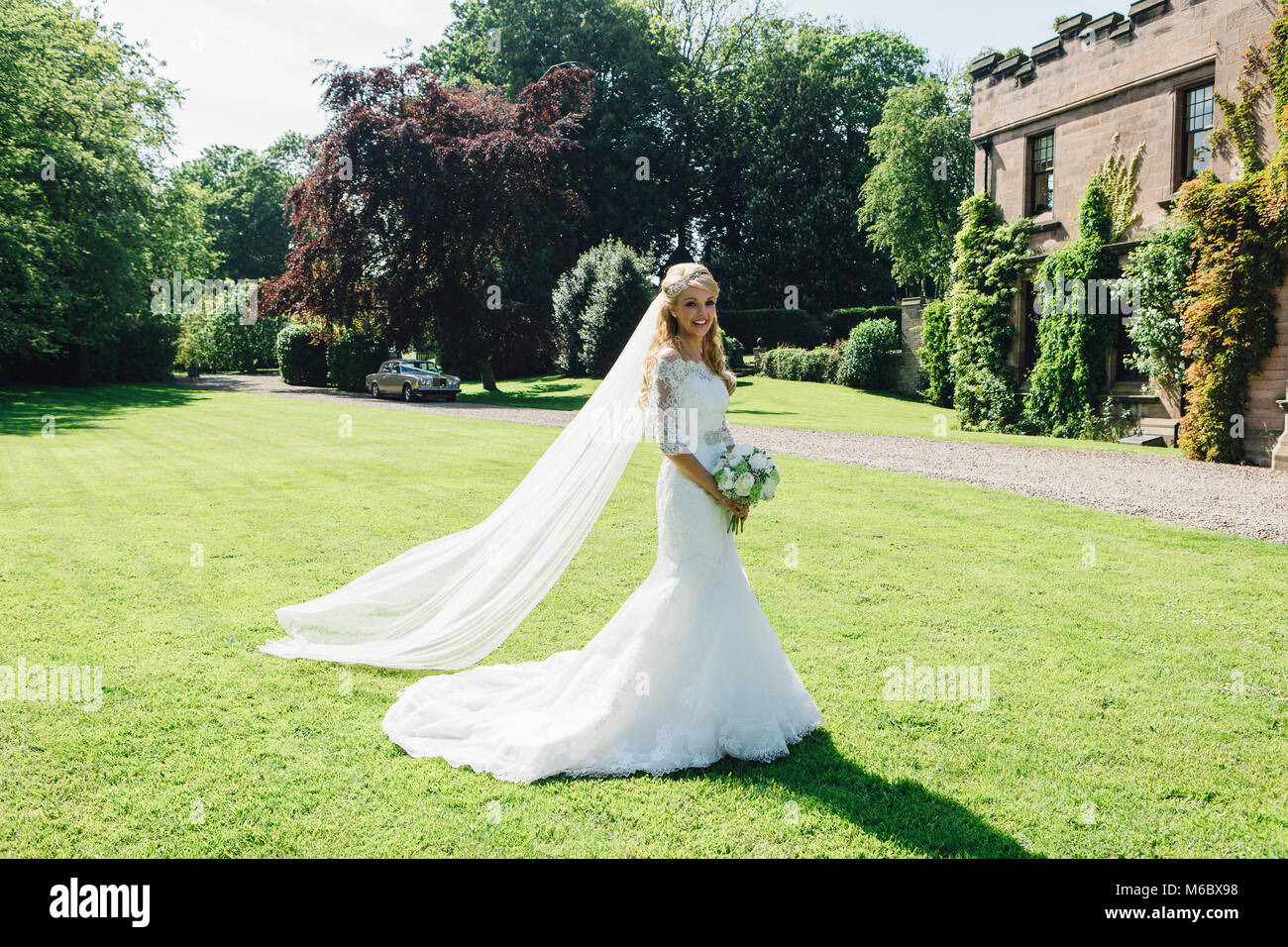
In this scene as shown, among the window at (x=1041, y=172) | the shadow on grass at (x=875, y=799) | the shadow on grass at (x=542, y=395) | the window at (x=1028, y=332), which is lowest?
the shadow on grass at (x=875, y=799)

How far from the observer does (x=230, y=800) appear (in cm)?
392

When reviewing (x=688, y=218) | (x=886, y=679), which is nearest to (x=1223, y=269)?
(x=886, y=679)

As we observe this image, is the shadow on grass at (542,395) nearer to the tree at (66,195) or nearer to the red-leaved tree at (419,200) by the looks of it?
the red-leaved tree at (419,200)

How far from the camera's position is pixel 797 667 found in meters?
5.71

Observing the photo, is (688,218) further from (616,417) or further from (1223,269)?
(616,417)

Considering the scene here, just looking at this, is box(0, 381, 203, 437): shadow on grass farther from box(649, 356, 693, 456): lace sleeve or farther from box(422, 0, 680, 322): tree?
box(422, 0, 680, 322): tree

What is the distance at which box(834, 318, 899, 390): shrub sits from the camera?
33031mm

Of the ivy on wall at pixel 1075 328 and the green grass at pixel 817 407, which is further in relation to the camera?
the green grass at pixel 817 407

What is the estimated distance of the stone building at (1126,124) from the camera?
16.6m

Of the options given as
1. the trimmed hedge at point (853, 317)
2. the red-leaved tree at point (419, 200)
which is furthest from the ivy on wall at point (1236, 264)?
the red-leaved tree at point (419, 200)

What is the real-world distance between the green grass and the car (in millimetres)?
994

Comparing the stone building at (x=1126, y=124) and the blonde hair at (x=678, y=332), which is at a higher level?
the stone building at (x=1126, y=124)
